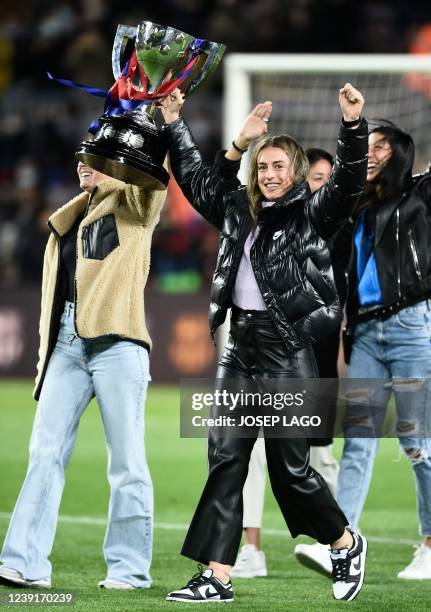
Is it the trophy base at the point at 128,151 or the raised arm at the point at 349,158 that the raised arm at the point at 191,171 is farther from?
the raised arm at the point at 349,158

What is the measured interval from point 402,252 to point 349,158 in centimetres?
129

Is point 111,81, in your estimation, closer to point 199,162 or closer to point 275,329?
point 199,162

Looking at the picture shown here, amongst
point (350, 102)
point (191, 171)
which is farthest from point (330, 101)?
point (350, 102)

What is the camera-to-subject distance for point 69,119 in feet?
60.1

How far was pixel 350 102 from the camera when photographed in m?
5.17

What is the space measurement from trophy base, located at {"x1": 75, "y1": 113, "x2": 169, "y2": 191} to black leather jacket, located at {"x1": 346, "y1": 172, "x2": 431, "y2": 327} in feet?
4.40

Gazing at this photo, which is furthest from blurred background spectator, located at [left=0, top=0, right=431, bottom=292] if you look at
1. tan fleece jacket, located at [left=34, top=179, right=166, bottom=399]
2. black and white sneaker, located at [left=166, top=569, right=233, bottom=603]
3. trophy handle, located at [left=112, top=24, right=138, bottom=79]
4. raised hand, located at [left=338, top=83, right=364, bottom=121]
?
raised hand, located at [left=338, top=83, right=364, bottom=121]

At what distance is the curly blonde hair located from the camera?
5535 mm

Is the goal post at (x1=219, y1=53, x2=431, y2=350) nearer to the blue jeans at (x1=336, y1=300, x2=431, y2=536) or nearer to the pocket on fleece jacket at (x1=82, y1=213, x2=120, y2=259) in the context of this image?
the blue jeans at (x1=336, y1=300, x2=431, y2=536)

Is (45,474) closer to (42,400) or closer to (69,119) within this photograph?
(42,400)

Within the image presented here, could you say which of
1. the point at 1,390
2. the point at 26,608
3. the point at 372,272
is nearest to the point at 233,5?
the point at 1,390

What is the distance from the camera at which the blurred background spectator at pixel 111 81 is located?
1705cm

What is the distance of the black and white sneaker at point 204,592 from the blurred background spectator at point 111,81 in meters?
11.2

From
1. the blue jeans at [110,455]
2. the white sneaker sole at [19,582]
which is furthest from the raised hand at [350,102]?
the white sneaker sole at [19,582]
